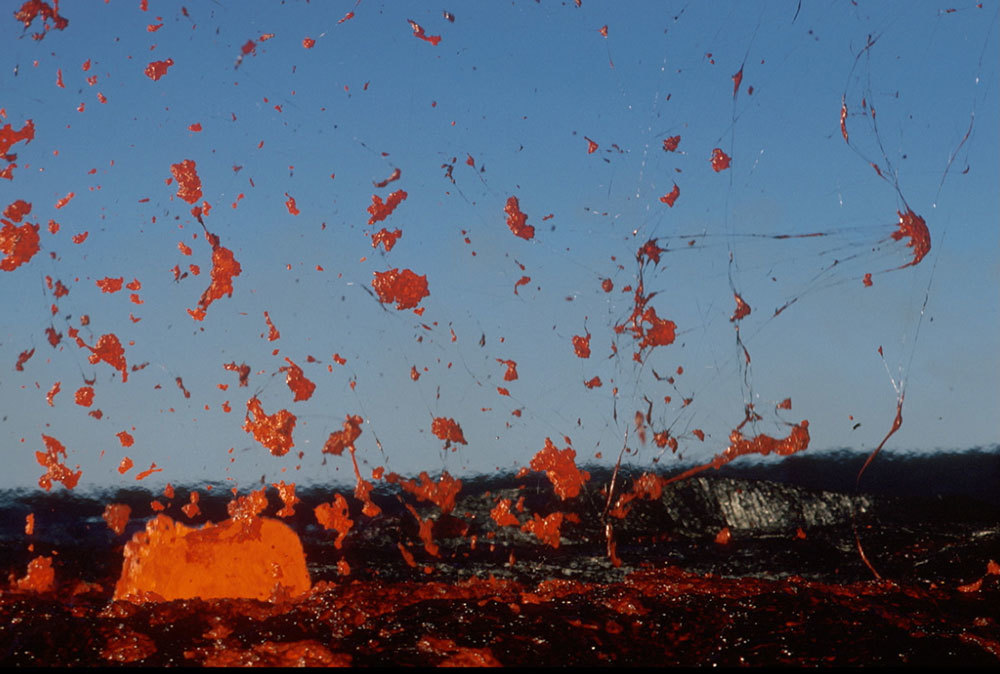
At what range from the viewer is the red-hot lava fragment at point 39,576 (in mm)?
19406

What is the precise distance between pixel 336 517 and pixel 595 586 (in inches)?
865

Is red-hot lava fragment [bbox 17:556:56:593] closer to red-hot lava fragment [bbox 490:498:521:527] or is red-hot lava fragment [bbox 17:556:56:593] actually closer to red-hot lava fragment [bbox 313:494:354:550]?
red-hot lava fragment [bbox 313:494:354:550]

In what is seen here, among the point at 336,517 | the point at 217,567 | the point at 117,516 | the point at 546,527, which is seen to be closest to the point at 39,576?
the point at 117,516

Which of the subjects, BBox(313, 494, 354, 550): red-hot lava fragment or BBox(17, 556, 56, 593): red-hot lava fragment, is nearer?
BBox(17, 556, 56, 593): red-hot lava fragment

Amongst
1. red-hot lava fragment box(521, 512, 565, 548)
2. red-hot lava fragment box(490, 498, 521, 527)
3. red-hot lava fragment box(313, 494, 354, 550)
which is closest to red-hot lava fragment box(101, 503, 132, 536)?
red-hot lava fragment box(313, 494, 354, 550)

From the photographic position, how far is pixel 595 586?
13.2m

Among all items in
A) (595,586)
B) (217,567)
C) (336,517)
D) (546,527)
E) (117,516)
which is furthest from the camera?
(336,517)

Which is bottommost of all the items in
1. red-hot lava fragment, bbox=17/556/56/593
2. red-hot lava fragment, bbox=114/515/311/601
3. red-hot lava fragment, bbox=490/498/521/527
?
red-hot lava fragment, bbox=17/556/56/593

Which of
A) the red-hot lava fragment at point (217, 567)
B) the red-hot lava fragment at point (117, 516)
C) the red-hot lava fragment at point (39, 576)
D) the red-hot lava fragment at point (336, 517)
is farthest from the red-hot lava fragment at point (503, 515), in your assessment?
the red-hot lava fragment at point (39, 576)

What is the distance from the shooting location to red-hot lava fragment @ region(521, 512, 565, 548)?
30.5m

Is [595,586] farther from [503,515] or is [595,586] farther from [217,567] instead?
[503,515]

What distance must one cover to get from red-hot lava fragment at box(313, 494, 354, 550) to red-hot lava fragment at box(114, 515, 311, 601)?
783cm

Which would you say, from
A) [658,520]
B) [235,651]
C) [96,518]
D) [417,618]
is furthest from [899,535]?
[96,518]

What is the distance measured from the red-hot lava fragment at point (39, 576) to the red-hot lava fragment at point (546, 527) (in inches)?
725
